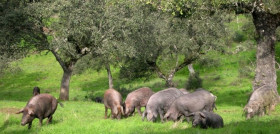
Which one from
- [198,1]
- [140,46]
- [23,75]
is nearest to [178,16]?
[198,1]

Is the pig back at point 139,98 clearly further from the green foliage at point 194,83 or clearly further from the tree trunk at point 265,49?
the green foliage at point 194,83

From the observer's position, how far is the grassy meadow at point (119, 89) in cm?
1619

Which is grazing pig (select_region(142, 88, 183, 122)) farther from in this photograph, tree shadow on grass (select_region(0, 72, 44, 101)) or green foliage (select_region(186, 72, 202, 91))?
tree shadow on grass (select_region(0, 72, 44, 101))

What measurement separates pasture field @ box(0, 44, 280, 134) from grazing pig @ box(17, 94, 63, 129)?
0.58 meters

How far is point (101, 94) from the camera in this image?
134ft

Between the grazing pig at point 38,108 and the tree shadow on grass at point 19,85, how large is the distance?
23.7 m

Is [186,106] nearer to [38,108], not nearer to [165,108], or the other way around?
[165,108]

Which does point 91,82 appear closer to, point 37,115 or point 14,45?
point 14,45

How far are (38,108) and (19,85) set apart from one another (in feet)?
114

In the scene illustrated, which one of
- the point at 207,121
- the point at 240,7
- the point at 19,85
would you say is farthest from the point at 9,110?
the point at 19,85

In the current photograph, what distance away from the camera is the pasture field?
637 inches

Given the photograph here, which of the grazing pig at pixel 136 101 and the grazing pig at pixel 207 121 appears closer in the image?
the grazing pig at pixel 207 121

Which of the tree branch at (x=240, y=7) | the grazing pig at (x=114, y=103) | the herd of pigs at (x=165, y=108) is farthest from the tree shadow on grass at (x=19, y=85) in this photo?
the tree branch at (x=240, y=7)

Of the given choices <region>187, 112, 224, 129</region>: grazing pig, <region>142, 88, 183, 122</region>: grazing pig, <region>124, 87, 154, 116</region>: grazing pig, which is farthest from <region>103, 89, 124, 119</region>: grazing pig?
<region>187, 112, 224, 129</region>: grazing pig
